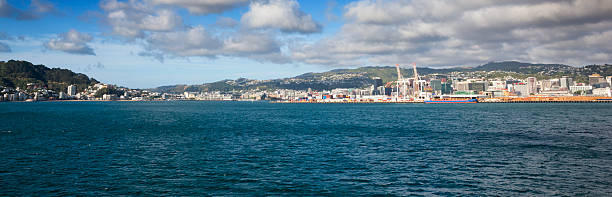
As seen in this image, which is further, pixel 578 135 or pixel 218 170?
pixel 578 135

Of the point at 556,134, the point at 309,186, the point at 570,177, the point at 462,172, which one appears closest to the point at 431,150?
the point at 462,172

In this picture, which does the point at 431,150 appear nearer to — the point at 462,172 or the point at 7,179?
the point at 462,172

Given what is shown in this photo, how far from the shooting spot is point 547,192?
789 inches

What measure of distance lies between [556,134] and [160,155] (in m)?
45.4

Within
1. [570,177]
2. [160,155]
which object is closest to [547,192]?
[570,177]

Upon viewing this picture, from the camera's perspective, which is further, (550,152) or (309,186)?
(550,152)

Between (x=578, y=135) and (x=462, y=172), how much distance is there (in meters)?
29.9

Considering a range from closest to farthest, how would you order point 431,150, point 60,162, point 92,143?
point 60,162 < point 431,150 < point 92,143

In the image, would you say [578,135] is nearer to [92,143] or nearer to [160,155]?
[160,155]

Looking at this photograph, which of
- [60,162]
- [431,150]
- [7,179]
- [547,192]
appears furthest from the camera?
[431,150]

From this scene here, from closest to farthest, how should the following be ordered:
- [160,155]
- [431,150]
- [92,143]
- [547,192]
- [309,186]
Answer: [547,192] < [309,186] < [160,155] < [431,150] < [92,143]

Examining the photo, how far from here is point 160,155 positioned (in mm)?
32250

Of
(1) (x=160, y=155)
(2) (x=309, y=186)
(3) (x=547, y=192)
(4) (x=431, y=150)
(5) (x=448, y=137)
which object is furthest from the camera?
(5) (x=448, y=137)

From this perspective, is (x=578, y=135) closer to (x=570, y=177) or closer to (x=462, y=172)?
(x=570, y=177)
